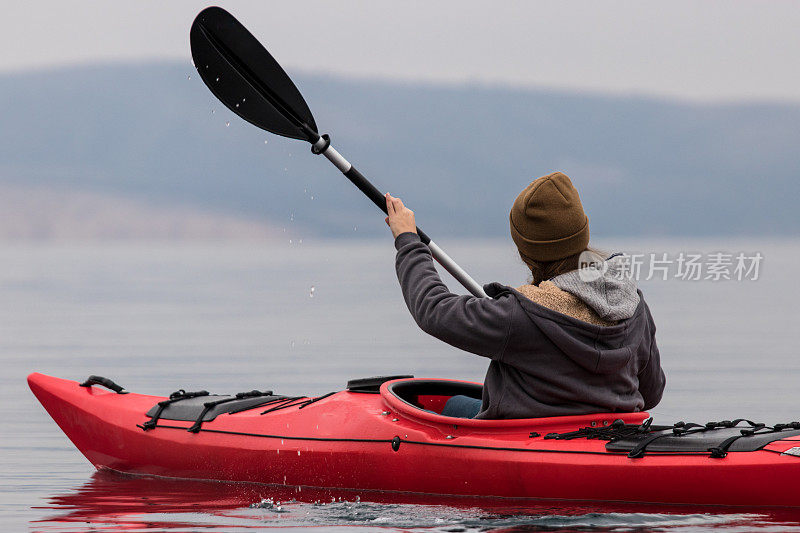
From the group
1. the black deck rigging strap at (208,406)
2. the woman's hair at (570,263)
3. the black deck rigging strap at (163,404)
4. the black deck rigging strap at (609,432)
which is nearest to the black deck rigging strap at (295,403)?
the black deck rigging strap at (208,406)

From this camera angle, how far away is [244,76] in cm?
596

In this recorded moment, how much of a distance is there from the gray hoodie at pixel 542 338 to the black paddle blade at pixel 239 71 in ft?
4.81

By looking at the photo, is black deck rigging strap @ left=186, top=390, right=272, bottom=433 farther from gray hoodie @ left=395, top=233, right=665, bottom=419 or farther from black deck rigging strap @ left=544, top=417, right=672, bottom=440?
black deck rigging strap @ left=544, top=417, right=672, bottom=440

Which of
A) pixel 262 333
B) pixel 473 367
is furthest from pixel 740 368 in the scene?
pixel 262 333

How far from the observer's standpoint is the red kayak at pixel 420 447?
432 centimetres

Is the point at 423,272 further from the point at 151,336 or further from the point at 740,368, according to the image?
the point at 151,336

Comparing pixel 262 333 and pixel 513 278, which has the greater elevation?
pixel 513 278

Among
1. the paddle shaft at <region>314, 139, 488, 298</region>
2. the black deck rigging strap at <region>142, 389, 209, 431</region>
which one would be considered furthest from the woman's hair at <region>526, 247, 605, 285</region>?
the black deck rigging strap at <region>142, 389, 209, 431</region>

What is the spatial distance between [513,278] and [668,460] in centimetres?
1925

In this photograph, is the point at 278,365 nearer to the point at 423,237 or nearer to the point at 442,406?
the point at 442,406

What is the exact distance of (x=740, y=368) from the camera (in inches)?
410

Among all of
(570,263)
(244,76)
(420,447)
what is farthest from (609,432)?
(244,76)

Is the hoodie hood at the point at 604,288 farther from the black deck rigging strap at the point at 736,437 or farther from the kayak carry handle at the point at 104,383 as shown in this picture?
the kayak carry handle at the point at 104,383

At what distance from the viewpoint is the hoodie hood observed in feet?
14.3
